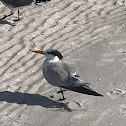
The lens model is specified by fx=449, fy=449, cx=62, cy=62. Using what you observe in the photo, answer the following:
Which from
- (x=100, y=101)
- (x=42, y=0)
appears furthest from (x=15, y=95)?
(x=42, y=0)

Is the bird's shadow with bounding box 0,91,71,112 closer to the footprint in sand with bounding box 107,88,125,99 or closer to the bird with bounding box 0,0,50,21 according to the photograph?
the footprint in sand with bounding box 107,88,125,99

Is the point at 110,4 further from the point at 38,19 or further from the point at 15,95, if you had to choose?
the point at 15,95

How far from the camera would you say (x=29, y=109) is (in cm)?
646

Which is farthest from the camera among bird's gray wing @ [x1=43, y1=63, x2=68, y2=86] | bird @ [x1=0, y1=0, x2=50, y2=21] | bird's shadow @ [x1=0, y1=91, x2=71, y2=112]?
bird @ [x1=0, y1=0, x2=50, y2=21]

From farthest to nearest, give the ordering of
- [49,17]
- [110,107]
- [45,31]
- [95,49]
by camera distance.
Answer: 1. [49,17]
2. [45,31]
3. [95,49]
4. [110,107]

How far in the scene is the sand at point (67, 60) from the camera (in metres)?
6.29

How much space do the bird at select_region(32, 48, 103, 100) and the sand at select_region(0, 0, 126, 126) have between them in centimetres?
35

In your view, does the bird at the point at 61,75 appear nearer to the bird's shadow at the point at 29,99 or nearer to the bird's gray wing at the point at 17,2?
the bird's shadow at the point at 29,99

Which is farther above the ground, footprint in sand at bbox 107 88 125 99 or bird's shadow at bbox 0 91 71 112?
bird's shadow at bbox 0 91 71 112

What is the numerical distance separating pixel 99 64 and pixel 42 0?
3.07 meters

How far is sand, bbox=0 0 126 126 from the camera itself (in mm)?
6293

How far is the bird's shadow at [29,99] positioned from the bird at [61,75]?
215 millimetres

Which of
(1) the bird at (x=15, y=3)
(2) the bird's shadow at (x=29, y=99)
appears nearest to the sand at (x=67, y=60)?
(2) the bird's shadow at (x=29, y=99)

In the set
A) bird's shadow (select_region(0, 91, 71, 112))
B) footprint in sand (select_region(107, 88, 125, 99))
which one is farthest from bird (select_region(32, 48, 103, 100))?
footprint in sand (select_region(107, 88, 125, 99))
